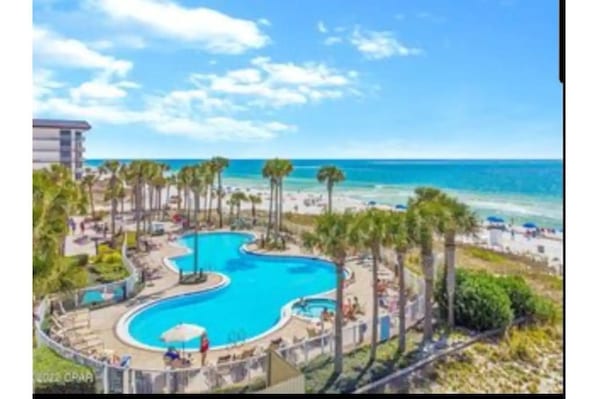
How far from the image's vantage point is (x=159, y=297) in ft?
24.6

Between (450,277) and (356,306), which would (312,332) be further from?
(450,277)

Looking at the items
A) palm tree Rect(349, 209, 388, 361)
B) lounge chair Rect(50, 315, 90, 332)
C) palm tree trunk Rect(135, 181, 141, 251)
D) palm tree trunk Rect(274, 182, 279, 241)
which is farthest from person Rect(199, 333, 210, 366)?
palm tree Rect(349, 209, 388, 361)

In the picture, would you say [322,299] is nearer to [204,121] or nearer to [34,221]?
[204,121]

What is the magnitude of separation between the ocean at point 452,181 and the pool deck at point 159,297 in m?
1.07

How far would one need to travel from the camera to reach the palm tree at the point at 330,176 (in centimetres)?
754

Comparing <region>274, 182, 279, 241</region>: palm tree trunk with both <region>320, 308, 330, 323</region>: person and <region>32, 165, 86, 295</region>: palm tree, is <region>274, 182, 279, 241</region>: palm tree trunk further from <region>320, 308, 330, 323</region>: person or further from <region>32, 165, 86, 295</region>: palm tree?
<region>32, 165, 86, 295</region>: palm tree

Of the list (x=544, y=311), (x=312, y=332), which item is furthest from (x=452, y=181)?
(x=312, y=332)

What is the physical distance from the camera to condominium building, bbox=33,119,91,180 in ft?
23.4

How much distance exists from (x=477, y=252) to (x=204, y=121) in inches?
164

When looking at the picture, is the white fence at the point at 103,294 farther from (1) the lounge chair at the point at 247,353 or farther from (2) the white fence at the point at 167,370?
(1) the lounge chair at the point at 247,353

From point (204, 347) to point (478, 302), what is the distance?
3.76m

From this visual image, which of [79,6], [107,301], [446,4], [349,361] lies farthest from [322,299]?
[79,6]

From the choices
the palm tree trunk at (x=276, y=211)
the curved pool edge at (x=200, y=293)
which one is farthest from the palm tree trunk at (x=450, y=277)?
A: the palm tree trunk at (x=276, y=211)

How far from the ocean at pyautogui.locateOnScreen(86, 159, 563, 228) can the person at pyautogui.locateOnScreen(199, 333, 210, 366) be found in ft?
7.18
